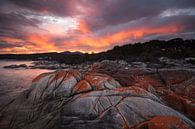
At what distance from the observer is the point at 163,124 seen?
620cm

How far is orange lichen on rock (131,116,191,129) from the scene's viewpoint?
6156 millimetres

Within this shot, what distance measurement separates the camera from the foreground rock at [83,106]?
7.15 m

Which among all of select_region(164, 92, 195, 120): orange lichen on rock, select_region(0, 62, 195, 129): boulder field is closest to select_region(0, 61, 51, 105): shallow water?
select_region(0, 62, 195, 129): boulder field

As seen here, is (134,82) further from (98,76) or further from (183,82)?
(183,82)

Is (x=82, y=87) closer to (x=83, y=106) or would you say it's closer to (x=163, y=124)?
(x=83, y=106)

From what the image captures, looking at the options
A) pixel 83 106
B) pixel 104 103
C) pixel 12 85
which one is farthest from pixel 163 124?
pixel 12 85

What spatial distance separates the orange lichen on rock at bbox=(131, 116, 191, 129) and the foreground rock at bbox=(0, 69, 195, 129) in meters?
0.04

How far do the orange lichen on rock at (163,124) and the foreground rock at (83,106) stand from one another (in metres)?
0.04

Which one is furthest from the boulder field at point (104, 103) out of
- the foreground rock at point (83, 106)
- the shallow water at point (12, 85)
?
the shallow water at point (12, 85)

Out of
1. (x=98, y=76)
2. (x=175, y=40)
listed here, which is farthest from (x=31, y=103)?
(x=175, y=40)

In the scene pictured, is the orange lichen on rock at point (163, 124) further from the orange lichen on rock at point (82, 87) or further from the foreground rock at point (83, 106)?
the orange lichen on rock at point (82, 87)

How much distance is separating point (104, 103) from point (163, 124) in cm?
272

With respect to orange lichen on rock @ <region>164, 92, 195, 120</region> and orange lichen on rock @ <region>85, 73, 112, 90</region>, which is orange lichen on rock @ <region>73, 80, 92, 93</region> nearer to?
orange lichen on rock @ <region>85, 73, 112, 90</region>

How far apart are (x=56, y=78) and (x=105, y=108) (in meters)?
4.37
